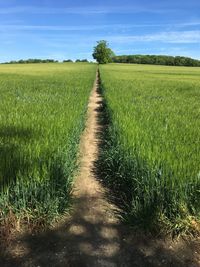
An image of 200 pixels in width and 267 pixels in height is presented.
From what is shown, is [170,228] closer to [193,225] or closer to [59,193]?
[193,225]

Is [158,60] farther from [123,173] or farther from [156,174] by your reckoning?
[156,174]

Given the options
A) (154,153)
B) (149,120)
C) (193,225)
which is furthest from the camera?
(149,120)

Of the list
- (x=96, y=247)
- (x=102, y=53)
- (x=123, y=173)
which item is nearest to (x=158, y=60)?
(x=102, y=53)

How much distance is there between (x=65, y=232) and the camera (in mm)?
4074

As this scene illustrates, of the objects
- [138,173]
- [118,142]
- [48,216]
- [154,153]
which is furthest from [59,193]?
[118,142]

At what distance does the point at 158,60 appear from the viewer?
393ft

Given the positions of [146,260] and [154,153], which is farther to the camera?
[154,153]

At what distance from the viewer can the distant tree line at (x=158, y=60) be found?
114m

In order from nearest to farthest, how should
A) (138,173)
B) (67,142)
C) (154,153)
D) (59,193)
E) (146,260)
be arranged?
(146,260) → (59,193) → (138,173) → (154,153) → (67,142)

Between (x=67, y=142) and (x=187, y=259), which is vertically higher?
(x=67, y=142)

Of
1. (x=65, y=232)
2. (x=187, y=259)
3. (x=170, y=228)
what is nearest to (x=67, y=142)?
(x=65, y=232)

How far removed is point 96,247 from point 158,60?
4733 inches

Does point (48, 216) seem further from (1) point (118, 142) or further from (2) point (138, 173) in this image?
(1) point (118, 142)

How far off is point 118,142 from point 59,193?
7.46 ft
